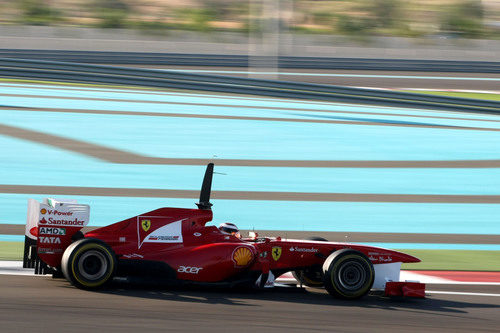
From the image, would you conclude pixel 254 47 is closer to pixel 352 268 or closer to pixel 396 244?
pixel 396 244

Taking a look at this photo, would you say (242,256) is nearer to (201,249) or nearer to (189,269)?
(201,249)

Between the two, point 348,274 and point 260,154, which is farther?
point 260,154

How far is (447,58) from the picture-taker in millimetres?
31922

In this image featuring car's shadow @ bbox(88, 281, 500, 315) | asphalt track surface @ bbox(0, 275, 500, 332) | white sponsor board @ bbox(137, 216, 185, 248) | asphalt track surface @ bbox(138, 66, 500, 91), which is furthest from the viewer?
asphalt track surface @ bbox(138, 66, 500, 91)

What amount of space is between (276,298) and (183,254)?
927mm

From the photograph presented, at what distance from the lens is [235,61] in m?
27.6

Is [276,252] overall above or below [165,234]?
below

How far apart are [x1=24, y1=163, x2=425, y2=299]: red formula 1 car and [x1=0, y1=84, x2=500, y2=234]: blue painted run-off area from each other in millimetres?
3188

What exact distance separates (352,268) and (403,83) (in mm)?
19160

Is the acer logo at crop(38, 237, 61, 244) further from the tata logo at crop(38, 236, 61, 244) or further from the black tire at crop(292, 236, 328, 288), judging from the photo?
the black tire at crop(292, 236, 328, 288)

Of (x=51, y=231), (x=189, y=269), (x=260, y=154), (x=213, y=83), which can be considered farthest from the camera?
(x=213, y=83)

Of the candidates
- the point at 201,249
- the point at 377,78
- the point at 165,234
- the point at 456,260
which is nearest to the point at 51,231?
the point at 165,234

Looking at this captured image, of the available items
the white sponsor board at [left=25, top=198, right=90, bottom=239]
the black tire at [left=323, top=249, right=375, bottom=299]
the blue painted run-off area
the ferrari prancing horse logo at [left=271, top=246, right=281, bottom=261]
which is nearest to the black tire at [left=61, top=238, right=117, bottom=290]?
the white sponsor board at [left=25, top=198, right=90, bottom=239]

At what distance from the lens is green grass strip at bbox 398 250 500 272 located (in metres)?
9.23
